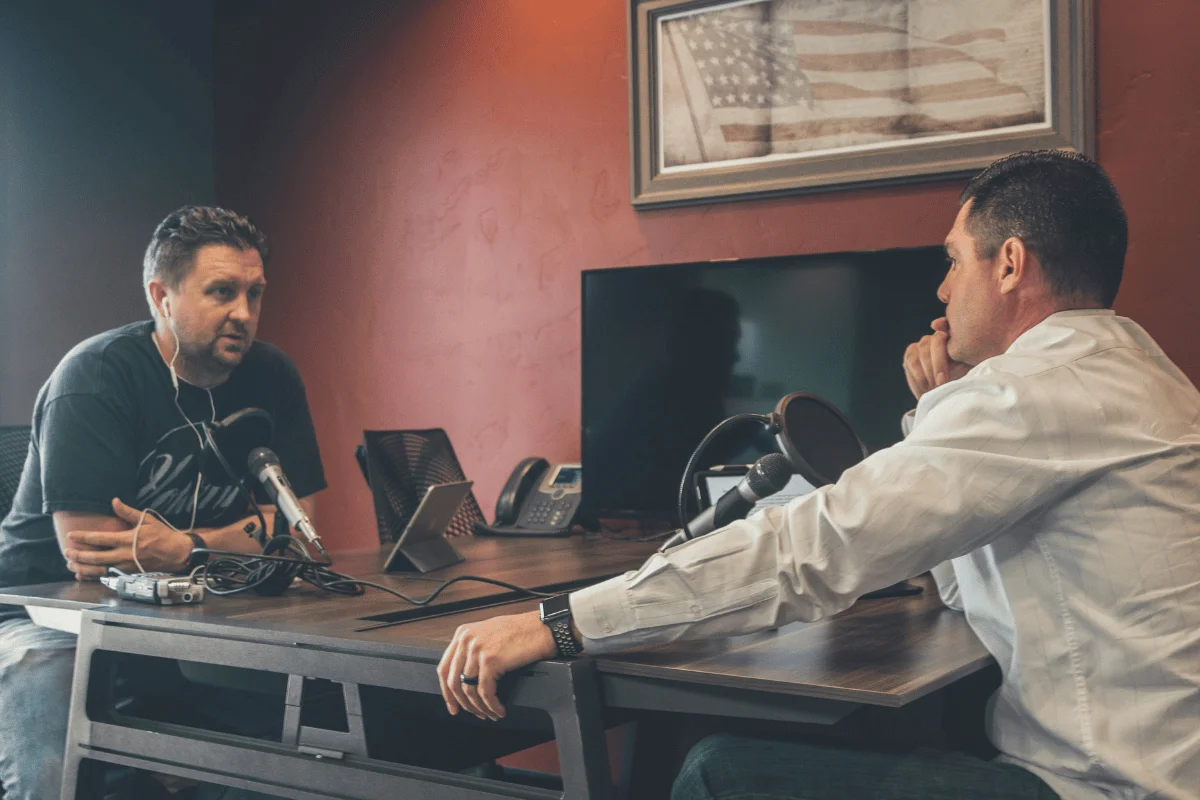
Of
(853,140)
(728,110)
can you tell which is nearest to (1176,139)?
(853,140)

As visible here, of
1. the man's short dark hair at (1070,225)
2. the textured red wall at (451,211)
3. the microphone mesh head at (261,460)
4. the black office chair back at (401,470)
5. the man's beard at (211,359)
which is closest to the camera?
the man's short dark hair at (1070,225)

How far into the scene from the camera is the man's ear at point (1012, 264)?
144 cm

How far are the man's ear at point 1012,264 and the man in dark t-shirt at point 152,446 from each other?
1.29 metres

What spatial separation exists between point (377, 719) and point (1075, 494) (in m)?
0.90

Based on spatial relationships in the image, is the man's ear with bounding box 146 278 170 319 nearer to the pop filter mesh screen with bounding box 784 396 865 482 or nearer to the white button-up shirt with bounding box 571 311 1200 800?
the pop filter mesh screen with bounding box 784 396 865 482

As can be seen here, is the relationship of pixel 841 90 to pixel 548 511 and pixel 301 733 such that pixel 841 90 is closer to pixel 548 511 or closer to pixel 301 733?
pixel 548 511

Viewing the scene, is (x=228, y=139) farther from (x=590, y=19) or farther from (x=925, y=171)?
(x=925, y=171)

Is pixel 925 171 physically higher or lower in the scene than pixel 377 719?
higher

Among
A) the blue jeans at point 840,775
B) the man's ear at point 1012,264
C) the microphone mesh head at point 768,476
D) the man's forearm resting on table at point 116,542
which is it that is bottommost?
the blue jeans at point 840,775

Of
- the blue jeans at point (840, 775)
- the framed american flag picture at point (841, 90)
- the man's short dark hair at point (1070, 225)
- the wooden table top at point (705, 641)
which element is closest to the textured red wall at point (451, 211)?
the framed american flag picture at point (841, 90)

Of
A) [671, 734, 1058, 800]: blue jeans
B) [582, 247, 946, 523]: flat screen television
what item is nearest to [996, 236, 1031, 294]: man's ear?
[671, 734, 1058, 800]: blue jeans

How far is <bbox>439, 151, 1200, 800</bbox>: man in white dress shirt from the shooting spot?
123 centimetres

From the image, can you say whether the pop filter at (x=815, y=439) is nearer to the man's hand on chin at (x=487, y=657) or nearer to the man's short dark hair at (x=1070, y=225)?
the man's short dark hair at (x=1070, y=225)

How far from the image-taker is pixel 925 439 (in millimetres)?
1271
